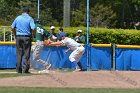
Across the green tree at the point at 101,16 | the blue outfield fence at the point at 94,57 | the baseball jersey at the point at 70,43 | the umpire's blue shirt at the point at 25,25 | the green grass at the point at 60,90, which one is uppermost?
the green tree at the point at 101,16

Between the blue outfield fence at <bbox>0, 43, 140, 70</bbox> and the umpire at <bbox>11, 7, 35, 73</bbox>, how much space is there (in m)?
3.91

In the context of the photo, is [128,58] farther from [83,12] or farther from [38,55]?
[83,12]

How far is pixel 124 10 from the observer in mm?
45844

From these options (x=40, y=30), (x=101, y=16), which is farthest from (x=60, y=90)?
(x=101, y=16)

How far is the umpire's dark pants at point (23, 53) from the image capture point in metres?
13.5

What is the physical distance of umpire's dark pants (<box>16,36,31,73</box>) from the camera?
13.5 meters

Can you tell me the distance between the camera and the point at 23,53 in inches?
539

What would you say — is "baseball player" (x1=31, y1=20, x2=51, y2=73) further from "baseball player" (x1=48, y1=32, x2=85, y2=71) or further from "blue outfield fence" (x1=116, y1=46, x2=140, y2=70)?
"blue outfield fence" (x1=116, y1=46, x2=140, y2=70)

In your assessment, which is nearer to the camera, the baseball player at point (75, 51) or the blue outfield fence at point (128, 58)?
the baseball player at point (75, 51)

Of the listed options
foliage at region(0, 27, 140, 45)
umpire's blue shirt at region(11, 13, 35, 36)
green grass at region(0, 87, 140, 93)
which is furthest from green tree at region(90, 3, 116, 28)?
green grass at region(0, 87, 140, 93)

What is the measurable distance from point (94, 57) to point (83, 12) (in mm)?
22897

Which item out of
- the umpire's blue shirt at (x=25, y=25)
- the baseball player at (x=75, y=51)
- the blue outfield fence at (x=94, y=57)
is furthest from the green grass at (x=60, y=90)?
the blue outfield fence at (x=94, y=57)

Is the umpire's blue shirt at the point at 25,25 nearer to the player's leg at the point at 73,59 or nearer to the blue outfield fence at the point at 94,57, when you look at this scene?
the player's leg at the point at 73,59

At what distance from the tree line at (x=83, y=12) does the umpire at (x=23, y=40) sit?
2336cm
